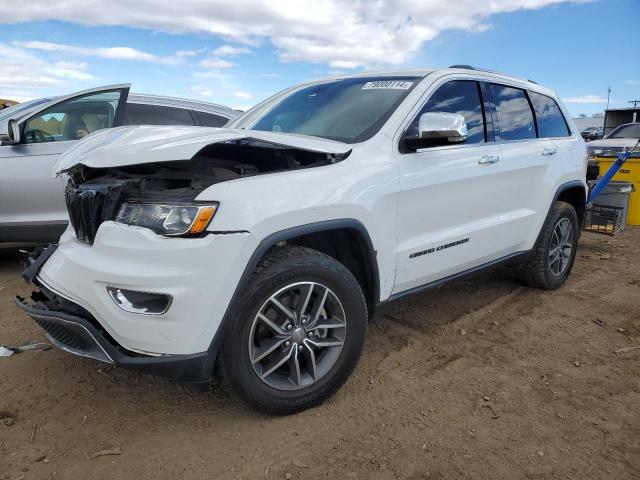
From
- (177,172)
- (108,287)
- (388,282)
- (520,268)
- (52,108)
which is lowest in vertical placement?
(520,268)

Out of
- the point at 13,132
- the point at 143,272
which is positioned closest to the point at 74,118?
the point at 13,132

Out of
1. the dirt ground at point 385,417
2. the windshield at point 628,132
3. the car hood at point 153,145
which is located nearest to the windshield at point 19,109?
the dirt ground at point 385,417

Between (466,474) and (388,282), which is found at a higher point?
(388,282)

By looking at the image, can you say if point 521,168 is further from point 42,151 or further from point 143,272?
point 42,151

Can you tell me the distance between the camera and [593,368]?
10.6ft

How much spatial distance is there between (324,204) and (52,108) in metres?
3.78

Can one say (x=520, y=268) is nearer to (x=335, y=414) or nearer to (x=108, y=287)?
(x=335, y=414)

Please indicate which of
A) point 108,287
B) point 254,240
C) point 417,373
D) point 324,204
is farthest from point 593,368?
point 108,287

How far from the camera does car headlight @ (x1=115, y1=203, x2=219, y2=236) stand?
2242 mm

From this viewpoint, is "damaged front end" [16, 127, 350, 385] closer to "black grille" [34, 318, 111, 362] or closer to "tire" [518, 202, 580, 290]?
"black grille" [34, 318, 111, 362]

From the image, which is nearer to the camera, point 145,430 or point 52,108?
point 145,430

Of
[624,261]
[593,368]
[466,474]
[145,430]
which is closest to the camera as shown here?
[466,474]

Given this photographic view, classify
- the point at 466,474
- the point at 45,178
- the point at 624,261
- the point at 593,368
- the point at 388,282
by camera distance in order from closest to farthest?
the point at 466,474 → the point at 388,282 → the point at 593,368 → the point at 45,178 → the point at 624,261

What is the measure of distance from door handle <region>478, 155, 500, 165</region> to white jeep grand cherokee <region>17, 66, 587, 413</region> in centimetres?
1
